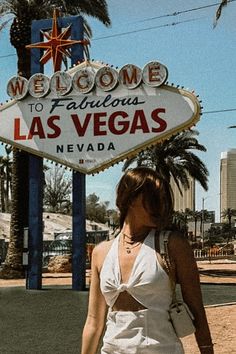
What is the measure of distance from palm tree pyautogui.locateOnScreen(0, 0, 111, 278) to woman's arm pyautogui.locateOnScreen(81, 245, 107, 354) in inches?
727

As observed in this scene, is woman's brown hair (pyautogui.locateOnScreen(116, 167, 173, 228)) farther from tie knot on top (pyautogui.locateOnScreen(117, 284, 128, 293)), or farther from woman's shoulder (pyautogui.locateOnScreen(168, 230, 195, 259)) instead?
tie knot on top (pyautogui.locateOnScreen(117, 284, 128, 293))

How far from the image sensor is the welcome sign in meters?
15.4

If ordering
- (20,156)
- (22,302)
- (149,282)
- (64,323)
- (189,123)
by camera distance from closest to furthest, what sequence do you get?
(149,282) → (64,323) → (22,302) → (189,123) → (20,156)

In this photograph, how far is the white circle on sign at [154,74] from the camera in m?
15.4

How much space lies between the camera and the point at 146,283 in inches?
94.9

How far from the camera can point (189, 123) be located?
15102 mm

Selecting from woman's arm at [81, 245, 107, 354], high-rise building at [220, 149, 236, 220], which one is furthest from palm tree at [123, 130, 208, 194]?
high-rise building at [220, 149, 236, 220]

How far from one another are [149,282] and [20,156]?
19452mm

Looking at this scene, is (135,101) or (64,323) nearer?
(64,323)

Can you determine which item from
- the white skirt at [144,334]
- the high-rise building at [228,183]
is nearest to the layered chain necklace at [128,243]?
the white skirt at [144,334]

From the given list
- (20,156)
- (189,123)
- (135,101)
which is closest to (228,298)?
(189,123)

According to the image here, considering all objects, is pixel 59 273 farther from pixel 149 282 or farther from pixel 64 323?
pixel 149 282

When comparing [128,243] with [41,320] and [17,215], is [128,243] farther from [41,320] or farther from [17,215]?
[17,215]

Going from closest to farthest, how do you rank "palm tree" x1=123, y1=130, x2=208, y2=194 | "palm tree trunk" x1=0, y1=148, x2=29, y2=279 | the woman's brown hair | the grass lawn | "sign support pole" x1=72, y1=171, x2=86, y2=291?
the woman's brown hair, the grass lawn, "sign support pole" x1=72, y1=171, x2=86, y2=291, "palm tree trunk" x1=0, y1=148, x2=29, y2=279, "palm tree" x1=123, y1=130, x2=208, y2=194
